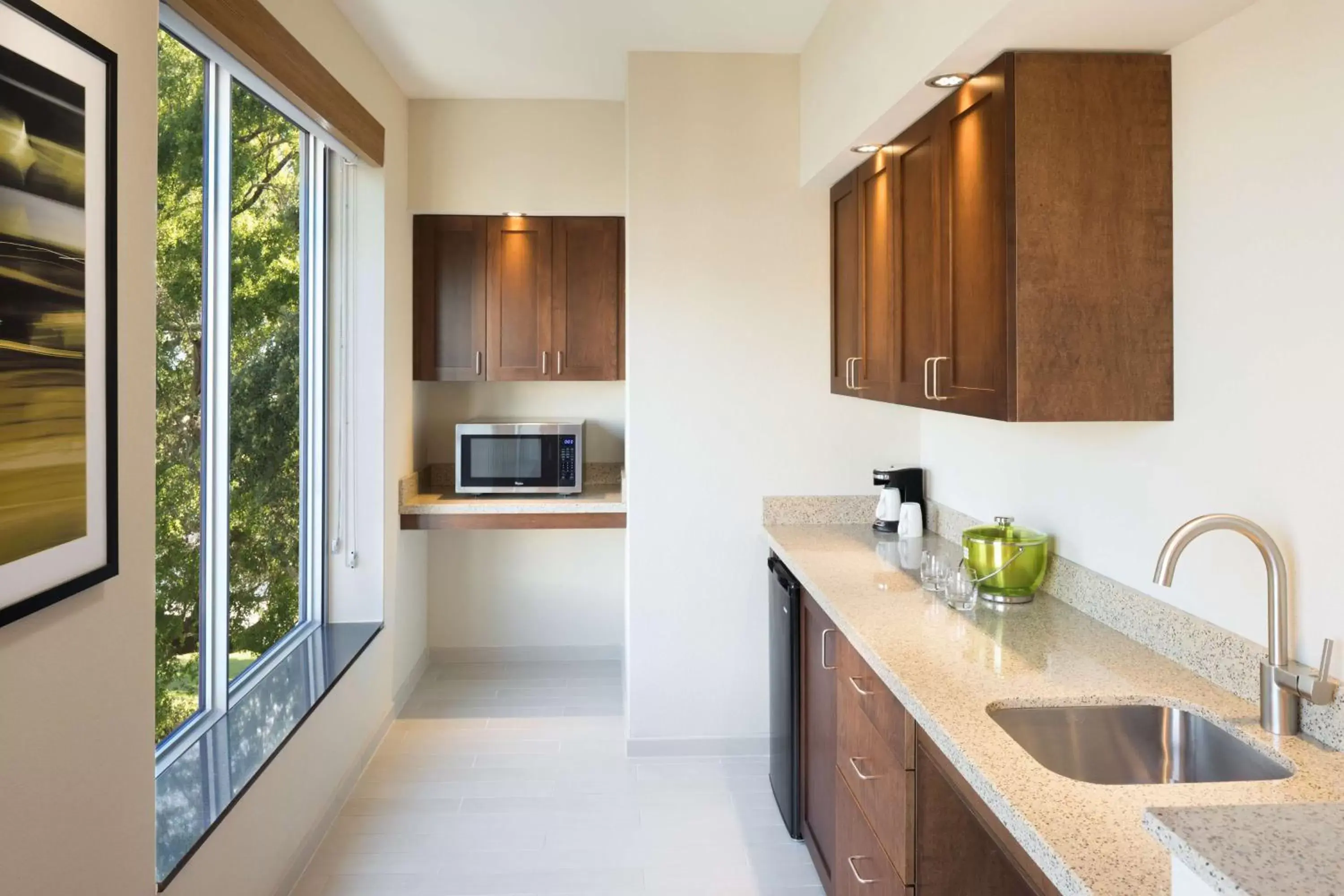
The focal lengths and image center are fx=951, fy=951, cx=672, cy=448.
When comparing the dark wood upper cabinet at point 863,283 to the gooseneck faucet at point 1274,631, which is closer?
the gooseneck faucet at point 1274,631

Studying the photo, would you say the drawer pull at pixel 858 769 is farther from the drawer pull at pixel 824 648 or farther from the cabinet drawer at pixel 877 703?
the drawer pull at pixel 824 648

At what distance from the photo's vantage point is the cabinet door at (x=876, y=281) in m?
2.83

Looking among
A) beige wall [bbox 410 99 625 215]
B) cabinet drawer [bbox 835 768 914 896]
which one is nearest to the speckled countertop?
cabinet drawer [bbox 835 768 914 896]

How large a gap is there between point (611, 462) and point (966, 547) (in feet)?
8.45

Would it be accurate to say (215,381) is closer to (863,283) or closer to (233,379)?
(233,379)

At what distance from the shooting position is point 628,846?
301 cm

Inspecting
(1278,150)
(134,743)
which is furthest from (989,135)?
(134,743)

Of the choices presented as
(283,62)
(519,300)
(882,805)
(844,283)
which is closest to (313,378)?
(519,300)

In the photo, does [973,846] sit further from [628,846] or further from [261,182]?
[261,182]

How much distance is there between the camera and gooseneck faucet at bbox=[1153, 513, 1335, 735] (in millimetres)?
1502

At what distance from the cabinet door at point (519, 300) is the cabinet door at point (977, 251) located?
93.7 inches

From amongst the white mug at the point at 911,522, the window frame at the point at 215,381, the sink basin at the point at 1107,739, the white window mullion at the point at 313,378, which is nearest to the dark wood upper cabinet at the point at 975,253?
the sink basin at the point at 1107,739

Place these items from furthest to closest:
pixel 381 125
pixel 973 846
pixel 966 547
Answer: pixel 381 125 → pixel 966 547 → pixel 973 846

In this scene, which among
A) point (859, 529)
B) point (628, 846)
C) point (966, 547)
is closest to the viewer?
point (966, 547)
